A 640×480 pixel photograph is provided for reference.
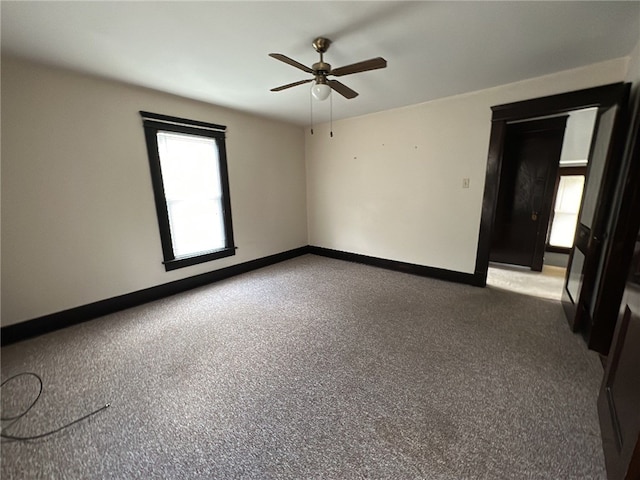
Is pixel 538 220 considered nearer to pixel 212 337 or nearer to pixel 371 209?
pixel 371 209

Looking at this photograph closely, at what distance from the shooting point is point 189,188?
3.32 meters

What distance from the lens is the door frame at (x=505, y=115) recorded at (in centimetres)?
231

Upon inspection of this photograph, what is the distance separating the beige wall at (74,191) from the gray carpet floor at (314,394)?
461mm

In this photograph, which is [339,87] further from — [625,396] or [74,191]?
[74,191]

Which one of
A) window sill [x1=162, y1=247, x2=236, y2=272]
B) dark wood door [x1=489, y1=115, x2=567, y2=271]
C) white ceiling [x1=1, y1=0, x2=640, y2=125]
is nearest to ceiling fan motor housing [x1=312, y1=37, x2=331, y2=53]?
white ceiling [x1=1, y1=0, x2=640, y2=125]

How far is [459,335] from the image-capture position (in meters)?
2.24

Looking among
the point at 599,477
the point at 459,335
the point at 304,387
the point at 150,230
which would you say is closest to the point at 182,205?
the point at 150,230

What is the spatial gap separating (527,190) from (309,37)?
160 inches

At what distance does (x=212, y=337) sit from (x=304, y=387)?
1072 millimetres

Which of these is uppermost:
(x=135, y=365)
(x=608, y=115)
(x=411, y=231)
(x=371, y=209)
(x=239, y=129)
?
(x=239, y=129)

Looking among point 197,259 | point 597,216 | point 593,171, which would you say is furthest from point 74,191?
point 593,171

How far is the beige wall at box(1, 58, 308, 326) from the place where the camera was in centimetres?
216

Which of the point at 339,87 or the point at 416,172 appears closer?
the point at 339,87

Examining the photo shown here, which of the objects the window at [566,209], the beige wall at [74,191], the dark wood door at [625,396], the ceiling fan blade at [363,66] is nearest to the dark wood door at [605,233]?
the dark wood door at [625,396]
